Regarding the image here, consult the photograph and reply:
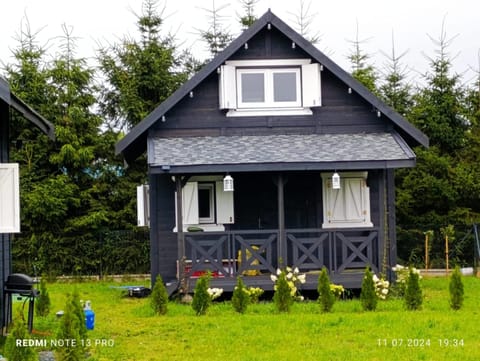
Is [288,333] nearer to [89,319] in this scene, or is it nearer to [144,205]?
[89,319]

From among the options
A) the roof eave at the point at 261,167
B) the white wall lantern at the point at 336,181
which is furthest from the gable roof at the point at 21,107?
the white wall lantern at the point at 336,181

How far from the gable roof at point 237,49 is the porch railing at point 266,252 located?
232cm

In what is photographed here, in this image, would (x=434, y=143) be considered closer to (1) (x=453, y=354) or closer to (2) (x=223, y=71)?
(2) (x=223, y=71)

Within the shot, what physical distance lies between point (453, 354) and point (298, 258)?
6.93 metres

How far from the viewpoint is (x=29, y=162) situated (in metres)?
22.2

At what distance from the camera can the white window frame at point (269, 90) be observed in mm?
17562

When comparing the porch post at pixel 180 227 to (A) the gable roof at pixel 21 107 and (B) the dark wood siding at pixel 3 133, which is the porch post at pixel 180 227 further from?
(B) the dark wood siding at pixel 3 133

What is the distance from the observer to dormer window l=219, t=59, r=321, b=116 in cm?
1739

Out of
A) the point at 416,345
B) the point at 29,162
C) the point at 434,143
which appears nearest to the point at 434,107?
the point at 434,143

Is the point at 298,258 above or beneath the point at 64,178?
beneath

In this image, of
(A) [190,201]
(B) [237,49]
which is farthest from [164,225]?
(B) [237,49]

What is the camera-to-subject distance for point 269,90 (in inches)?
693

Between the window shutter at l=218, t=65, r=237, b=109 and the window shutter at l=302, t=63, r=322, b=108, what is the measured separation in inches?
57.4

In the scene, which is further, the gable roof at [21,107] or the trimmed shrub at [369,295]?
the trimmed shrub at [369,295]
